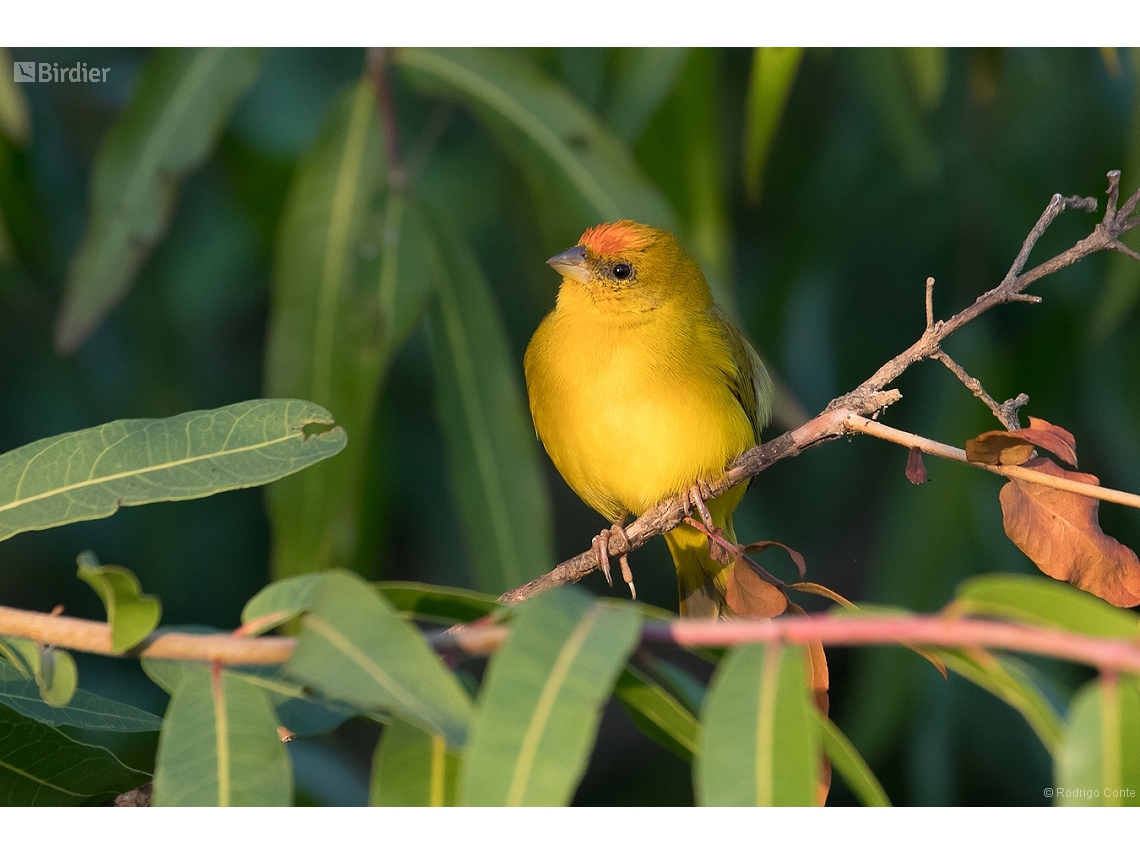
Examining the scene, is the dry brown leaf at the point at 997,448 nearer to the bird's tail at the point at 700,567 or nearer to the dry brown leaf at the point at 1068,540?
the dry brown leaf at the point at 1068,540

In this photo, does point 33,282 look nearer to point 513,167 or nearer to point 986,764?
point 513,167

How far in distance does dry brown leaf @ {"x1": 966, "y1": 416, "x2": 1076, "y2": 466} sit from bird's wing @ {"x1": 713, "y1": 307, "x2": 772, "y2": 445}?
0.82 metres

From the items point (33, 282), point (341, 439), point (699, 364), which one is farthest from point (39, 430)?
point (341, 439)

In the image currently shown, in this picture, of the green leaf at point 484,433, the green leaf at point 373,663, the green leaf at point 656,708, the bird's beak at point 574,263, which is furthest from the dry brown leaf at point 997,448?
the bird's beak at point 574,263

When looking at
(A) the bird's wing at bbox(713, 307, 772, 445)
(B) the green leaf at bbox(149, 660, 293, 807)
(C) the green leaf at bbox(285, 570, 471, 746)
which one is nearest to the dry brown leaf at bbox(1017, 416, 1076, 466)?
(C) the green leaf at bbox(285, 570, 471, 746)

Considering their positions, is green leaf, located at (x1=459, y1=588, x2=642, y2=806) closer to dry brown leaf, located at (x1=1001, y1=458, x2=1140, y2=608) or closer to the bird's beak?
dry brown leaf, located at (x1=1001, y1=458, x2=1140, y2=608)

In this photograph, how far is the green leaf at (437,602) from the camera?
821mm

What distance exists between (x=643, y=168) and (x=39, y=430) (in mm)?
1498

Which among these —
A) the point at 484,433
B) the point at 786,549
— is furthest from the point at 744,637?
the point at 484,433

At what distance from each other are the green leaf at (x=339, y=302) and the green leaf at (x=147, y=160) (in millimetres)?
158

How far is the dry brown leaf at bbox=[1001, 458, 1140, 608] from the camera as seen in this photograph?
84 cm

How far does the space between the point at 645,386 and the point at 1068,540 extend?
738mm

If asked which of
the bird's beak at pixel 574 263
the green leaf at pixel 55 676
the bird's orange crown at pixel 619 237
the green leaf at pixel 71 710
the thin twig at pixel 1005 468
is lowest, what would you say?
the green leaf at pixel 71 710

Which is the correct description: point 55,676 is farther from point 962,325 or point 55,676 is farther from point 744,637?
point 962,325
